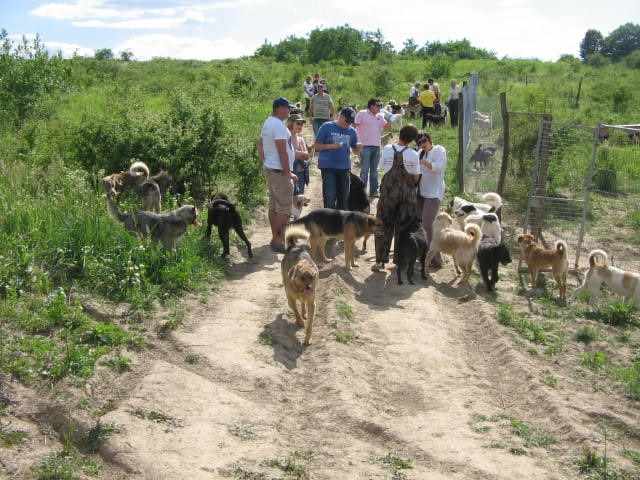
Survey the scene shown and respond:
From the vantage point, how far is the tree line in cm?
5547

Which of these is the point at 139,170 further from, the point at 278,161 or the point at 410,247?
the point at 410,247

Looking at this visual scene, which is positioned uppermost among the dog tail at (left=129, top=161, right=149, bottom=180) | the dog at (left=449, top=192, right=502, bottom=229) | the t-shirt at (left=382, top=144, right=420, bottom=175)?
the t-shirt at (left=382, top=144, right=420, bottom=175)

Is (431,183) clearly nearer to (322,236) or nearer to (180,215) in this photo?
(322,236)

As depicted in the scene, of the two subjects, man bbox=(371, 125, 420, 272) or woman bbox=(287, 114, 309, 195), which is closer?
man bbox=(371, 125, 420, 272)

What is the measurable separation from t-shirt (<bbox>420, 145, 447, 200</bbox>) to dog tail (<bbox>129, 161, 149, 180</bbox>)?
4089mm

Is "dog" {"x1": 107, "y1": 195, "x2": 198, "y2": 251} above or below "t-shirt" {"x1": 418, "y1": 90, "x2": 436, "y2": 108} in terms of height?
below

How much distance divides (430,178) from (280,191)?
2.04 meters

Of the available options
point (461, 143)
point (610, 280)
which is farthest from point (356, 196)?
point (461, 143)

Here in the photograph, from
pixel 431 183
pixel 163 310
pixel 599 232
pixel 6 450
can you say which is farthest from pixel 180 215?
pixel 599 232

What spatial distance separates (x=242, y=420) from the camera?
556 cm

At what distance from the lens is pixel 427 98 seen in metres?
22.1

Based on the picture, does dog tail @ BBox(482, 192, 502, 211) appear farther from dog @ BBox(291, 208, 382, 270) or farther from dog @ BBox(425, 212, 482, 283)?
dog @ BBox(291, 208, 382, 270)

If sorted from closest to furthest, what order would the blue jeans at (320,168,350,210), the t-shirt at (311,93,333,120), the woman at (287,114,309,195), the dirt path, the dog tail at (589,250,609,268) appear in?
the dirt path
the dog tail at (589,250,609,268)
the blue jeans at (320,168,350,210)
the woman at (287,114,309,195)
the t-shirt at (311,93,333,120)

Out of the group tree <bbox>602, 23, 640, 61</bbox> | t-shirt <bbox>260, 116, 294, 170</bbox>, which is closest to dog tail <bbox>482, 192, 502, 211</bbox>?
t-shirt <bbox>260, 116, 294, 170</bbox>
